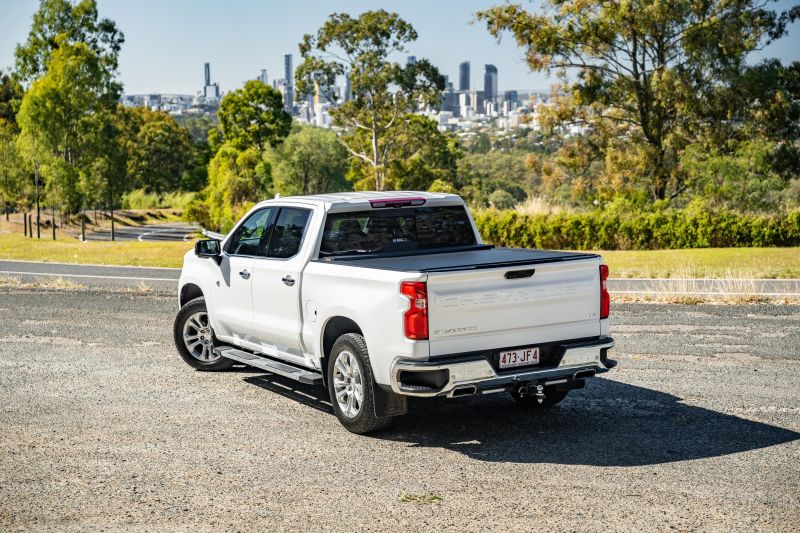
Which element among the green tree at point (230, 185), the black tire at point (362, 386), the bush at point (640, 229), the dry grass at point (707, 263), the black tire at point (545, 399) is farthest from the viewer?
the green tree at point (230, 185)

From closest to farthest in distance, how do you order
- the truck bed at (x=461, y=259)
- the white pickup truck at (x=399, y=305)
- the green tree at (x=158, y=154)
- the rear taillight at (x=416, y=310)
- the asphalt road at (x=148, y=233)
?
the rear taillight at (x=416, y=310) < the white pickup truck at (x=399, y=305) < the truck bed at (x=461, y=259) < the asphalt road at (x=148, y=233) < the green tree at (x=158, y=154)

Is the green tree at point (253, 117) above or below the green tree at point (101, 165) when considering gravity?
above

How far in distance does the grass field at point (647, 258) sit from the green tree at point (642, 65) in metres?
13.6

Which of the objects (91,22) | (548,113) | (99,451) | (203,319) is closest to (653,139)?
(548,113)

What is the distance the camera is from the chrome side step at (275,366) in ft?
27.8

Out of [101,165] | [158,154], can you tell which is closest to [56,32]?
[101,165]

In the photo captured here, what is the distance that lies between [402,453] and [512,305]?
4.54 ft

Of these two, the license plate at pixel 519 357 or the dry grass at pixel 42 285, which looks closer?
the license plate at pixel 519 357

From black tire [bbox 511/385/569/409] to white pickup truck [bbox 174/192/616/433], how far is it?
0.05 feet

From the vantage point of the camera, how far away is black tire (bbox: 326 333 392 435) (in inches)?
303

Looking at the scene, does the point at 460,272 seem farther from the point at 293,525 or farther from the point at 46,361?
the point at 46,361

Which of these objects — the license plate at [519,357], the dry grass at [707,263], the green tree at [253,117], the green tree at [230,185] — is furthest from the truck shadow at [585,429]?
the green tree at [253,117]

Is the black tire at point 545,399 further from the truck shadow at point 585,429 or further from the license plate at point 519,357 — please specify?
the license plate at point 519,357

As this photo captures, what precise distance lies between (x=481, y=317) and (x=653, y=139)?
3638 centimetres
